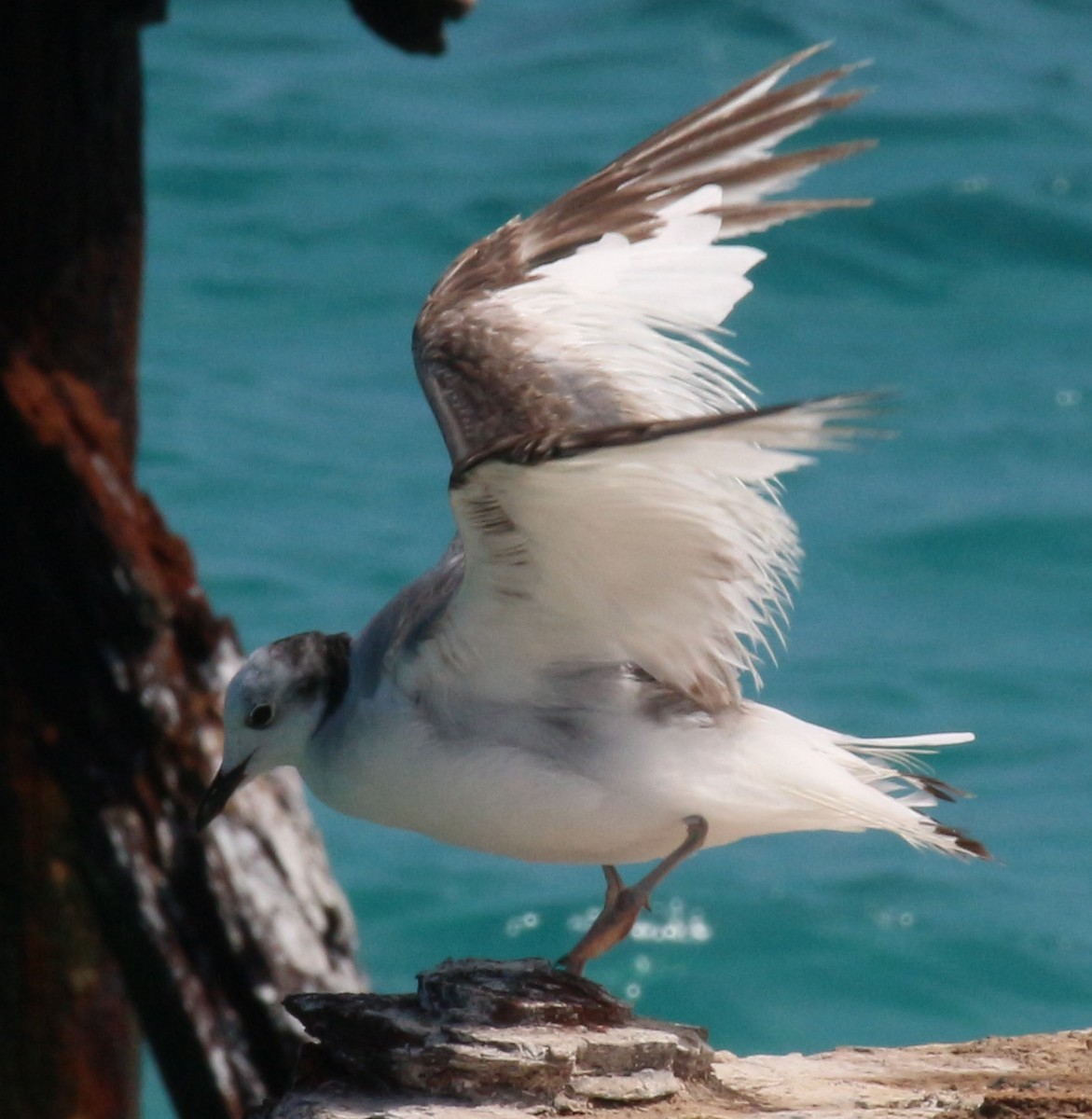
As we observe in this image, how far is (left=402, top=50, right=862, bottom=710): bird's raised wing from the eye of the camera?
128 inches

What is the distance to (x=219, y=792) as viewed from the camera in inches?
166

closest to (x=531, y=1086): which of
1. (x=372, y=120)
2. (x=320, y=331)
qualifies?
(x=320, y=331)

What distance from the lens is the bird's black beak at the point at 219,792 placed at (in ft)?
13.8

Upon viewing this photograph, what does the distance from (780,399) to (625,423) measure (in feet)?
25.0

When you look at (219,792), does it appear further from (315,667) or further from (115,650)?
(115,650)

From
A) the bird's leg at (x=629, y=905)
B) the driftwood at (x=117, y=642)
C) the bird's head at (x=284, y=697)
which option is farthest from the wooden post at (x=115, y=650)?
the bird's leg at (x=629, y=905)

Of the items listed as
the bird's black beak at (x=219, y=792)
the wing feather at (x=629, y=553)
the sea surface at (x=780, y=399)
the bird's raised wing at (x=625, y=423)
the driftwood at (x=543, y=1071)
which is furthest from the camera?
the sea surface at (x=780, y=399)

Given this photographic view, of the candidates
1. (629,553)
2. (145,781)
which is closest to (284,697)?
(629,553)

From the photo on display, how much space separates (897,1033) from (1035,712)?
214 cm

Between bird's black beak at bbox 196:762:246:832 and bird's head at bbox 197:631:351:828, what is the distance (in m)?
0.04

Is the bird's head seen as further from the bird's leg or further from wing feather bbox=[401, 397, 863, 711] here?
the bird's leg

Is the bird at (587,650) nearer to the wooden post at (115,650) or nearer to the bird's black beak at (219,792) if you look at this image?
the bird's black beak at (219,792)

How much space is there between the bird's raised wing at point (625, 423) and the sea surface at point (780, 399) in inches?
176

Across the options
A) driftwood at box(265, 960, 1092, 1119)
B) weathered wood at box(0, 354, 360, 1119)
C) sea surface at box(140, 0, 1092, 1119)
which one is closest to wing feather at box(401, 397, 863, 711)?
driftwood at box(265, 960, 1092, 1119)
